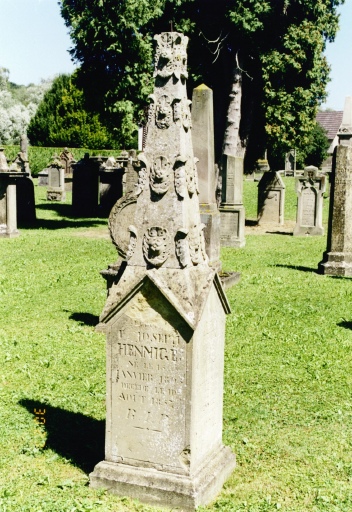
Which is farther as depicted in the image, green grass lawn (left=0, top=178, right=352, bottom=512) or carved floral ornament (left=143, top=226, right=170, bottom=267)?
green grass lawn (left=0, top=178, right=352, bottom=512)

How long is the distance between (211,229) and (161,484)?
811 cm

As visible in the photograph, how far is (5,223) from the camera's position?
776 inches

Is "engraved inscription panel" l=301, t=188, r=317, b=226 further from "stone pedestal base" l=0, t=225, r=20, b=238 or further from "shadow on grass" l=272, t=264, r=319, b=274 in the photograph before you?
"stone pedestal base" l=0, t=225, r=20, b=238

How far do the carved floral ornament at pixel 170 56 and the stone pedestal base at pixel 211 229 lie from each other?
297 inches

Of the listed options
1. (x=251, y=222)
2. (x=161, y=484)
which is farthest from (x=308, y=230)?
(x=161, y=484)

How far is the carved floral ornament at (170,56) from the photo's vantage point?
495cm

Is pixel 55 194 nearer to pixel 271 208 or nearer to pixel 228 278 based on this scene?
pixel 271 208

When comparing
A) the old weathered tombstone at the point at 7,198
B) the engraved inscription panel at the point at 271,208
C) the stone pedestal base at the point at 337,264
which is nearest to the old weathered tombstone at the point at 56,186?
the engraved inscription panel at the point at 271,208

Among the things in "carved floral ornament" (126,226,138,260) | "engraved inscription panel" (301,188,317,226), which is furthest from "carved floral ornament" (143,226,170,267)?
"engraved inscription panel" (301,188,317,226)

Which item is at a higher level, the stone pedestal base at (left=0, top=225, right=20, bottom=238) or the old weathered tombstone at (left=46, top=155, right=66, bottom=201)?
the old weathered tombstone at (left=46, top=155, right=66, bottom=201)

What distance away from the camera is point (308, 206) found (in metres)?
21.7

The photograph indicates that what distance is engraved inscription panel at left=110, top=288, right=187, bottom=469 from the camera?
491cm

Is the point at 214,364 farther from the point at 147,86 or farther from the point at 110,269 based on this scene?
the point at 147,86

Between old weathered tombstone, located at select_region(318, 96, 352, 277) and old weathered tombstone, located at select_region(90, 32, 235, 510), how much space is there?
995cm
